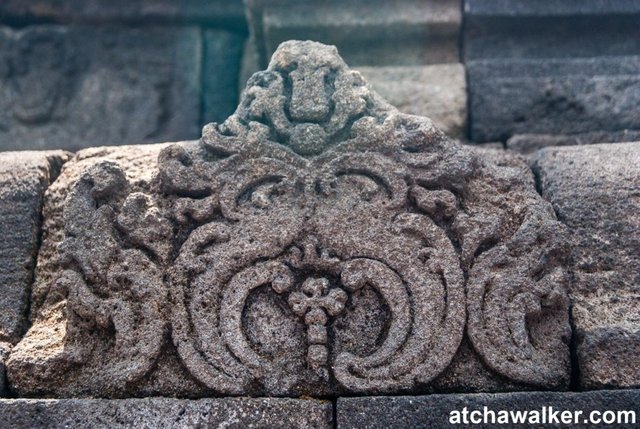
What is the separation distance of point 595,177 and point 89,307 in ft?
4.91

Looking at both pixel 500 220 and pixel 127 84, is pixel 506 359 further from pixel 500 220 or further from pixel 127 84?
pixel 127 84

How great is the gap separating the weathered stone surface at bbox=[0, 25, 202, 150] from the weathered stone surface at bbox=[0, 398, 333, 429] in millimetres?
1821

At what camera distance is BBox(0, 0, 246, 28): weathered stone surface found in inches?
156

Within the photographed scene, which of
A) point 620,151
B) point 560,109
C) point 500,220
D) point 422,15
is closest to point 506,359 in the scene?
point 500,220

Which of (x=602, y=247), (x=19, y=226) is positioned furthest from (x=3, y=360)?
(x=602, y=247)

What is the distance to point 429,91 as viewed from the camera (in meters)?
3.33

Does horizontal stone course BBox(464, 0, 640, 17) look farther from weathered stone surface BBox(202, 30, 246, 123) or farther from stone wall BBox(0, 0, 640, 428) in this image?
weathered stone surface BBox(202, 30, 246, 123)

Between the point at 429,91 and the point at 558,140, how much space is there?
54 centimetres

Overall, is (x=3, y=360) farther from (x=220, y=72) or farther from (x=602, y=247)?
(x=220, y=72)

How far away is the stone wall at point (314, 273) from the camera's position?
7.06ft

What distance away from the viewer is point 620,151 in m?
2.61

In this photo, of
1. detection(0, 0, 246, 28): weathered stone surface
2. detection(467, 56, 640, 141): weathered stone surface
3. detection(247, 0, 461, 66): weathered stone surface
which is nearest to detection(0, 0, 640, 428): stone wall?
detection(467, 56, 640, 141): weathered stone surface

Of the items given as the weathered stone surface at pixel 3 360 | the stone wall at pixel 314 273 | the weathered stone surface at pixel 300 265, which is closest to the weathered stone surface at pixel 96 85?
the stone wall at pixel 314 273

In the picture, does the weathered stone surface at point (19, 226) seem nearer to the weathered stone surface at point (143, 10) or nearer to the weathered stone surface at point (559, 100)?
the weathered stone surface at point (143, 10)
